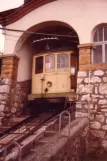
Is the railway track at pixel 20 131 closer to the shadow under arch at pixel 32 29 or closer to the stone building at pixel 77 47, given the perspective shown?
the stone building at pixel 77 47

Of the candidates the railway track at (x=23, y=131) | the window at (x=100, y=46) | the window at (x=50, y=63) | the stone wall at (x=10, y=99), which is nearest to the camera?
the railway track at (x=23, y=131)

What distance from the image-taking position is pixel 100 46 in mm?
8461

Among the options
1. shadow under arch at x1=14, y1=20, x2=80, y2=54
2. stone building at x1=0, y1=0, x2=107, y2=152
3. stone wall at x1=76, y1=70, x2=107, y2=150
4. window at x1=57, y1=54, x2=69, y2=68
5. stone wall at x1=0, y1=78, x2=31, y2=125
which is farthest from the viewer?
window at x1=57, y1=54, x2=69, y2=68

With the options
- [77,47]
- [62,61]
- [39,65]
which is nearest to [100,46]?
[77,47]

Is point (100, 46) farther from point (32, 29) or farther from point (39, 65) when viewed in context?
point (32, 29)

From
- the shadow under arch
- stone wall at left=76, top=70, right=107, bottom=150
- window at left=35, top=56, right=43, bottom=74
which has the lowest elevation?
stone wall at left=76, top=70, right=107, bottom=150

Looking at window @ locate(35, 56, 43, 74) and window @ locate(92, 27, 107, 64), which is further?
window @ locate(35, 56, 43, 74)

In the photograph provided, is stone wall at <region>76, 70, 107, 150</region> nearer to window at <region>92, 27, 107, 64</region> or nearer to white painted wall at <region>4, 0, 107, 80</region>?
window at <region>92, 27, 107, 64</region>

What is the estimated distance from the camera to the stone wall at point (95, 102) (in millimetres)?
7305

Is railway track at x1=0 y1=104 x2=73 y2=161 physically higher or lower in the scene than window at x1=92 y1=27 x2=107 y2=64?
lower

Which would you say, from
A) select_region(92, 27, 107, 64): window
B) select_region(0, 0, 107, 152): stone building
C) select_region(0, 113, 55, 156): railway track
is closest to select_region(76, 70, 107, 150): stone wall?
select_region(0, 0, 107, 152): stone building

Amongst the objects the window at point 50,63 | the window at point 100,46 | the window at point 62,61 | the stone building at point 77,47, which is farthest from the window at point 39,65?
the window at point 100,46

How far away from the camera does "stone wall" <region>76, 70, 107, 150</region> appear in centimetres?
730

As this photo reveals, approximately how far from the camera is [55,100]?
9.27m
